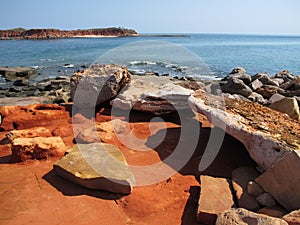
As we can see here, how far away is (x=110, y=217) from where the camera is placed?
3.18 m

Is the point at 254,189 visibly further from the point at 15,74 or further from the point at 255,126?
the point at 15,74

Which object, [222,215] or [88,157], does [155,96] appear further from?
[222,215]

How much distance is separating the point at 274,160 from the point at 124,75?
14.0 feet

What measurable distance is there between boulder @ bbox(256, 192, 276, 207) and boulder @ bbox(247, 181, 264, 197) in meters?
0.07

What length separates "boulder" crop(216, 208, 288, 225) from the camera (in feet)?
8.72

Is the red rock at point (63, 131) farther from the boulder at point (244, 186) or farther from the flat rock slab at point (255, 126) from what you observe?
the boulder at point (244, 186)

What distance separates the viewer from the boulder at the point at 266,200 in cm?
333

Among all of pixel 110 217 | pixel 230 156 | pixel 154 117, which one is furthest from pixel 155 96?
pixel 110 217

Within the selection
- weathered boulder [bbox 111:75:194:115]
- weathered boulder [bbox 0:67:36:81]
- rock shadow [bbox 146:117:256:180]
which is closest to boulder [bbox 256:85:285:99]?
weathered boulder [bbox 111:75:194:115]

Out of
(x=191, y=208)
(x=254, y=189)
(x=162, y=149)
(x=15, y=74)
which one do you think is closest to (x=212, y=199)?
(x=191, y=208)

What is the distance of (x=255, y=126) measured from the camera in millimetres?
4344

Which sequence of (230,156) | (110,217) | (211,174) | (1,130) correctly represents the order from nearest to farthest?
(110,217), (211,174), (230,156), (1,130)

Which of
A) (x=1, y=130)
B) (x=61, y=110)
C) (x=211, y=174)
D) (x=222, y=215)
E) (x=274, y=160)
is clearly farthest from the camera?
(x=61, y=110)

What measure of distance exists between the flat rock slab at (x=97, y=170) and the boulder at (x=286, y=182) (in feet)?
5.73
